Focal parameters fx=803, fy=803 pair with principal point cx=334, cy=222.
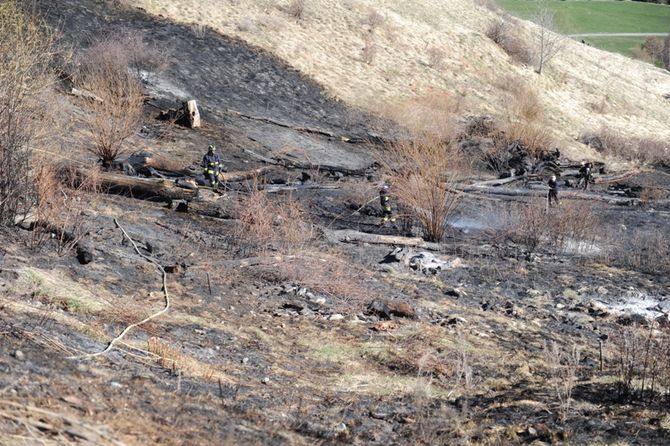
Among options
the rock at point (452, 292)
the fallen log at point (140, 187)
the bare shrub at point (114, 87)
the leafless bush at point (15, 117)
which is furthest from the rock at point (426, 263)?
the bare shrub at point (114, 87)

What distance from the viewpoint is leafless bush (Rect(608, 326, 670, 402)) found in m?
8.34

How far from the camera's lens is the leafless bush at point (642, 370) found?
834 centimetres

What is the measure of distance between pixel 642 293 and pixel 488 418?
7398mm

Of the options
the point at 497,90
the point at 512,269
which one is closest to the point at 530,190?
the point at 512,269

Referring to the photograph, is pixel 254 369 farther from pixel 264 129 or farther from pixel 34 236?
pixel 264 129

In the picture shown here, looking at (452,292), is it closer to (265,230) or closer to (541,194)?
(265,230)

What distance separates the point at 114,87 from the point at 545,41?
3018cm

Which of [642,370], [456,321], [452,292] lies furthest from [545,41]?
[642,370]

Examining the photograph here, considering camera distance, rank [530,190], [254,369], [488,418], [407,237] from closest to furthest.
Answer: [488,418]
[254,369]
[407,237]
[530,190]

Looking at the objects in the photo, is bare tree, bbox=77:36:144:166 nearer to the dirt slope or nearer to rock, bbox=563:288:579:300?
the dirt slope

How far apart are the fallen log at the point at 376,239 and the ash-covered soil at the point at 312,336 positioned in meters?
0.13

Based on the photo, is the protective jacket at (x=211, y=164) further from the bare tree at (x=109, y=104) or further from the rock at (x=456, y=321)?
the rock at (x=456, y=321)

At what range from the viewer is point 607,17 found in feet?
258

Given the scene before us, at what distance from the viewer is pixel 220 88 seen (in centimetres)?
2786
